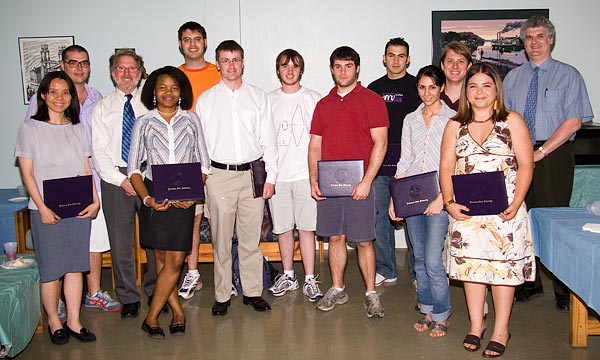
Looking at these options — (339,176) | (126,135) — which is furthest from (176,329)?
(339,176)

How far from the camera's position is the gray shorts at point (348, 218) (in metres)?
4.20

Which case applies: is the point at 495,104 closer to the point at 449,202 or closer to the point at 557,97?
the point at 449,202

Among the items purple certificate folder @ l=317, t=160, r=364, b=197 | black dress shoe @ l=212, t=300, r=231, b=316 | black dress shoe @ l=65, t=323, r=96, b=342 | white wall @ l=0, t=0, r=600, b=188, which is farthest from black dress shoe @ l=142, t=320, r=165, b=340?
white wall @ l=0, t=0, r=600, b=188

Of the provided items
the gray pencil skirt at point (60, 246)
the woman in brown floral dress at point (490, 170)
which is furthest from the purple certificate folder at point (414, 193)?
the gray pencil skirt at point (60, 246)

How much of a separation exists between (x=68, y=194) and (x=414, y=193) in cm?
205

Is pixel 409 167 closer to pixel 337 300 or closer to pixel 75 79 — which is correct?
pixel 337 300

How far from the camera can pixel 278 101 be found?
4605 millimetres

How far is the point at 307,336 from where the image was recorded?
13.2 feet

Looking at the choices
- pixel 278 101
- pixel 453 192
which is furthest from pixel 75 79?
pixel 453 192

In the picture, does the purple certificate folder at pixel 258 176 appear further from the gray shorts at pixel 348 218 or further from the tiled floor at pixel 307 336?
the tiled floor at pixel 307 336

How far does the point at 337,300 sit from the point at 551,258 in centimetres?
151

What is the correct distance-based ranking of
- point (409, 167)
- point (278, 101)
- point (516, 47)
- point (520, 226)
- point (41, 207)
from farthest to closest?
1. point (516, 47)
2. point (278, 101)
3. point (409, 167)
4. point (41, 207)
5. point (520, 226)

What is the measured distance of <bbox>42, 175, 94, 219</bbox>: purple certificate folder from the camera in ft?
12.0

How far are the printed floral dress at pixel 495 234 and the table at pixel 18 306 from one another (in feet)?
8.13
